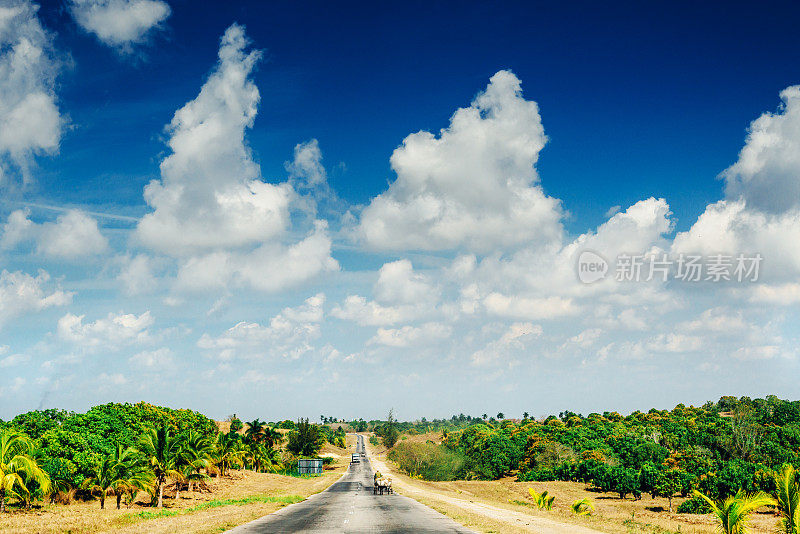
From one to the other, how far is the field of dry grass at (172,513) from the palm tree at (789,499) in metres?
23.9

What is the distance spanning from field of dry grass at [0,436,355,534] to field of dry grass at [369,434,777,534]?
13008 millimetres

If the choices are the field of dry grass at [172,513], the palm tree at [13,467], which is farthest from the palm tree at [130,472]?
the palm tree at [13,467]

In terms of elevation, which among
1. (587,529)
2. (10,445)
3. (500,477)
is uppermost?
(10,445)

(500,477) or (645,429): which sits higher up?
(645,429)

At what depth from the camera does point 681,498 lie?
61.9 m

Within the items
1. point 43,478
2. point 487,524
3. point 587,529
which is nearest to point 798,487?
point 587,529

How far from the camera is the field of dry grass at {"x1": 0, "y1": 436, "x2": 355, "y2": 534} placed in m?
27.9

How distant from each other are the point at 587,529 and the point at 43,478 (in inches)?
1334

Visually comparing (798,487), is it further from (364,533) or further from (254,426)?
(254,426)

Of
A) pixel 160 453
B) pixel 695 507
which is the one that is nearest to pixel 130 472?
pixel 160 453

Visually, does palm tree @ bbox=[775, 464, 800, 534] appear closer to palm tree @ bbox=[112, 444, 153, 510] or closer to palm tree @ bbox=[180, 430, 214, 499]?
palm tree @ bbox=[180, 430, 214, 499]

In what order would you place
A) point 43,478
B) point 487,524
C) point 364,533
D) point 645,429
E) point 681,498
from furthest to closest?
point 645,429
point 681,498
point 43,478
point 487,524
point 364,533

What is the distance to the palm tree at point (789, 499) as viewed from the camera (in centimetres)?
2091

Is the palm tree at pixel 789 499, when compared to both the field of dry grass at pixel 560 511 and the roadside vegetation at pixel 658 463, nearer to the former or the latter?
the roadside vegetation at pixel 658 463
